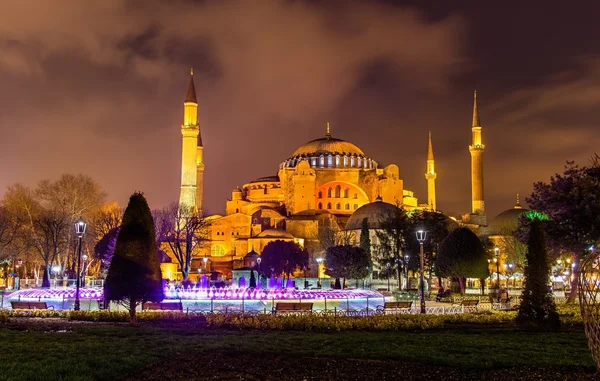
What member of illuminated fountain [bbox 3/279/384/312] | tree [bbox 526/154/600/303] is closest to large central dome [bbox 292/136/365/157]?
illuminated fountain [bbox 3/279/384/312]

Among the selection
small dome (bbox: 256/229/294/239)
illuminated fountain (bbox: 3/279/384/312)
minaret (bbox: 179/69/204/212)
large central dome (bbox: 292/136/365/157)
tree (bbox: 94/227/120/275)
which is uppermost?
large central dome (bbox: 292/136/365/157)

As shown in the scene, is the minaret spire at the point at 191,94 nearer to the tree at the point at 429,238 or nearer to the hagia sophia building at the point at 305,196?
Result: the hagia sophia building at the point at 305,196

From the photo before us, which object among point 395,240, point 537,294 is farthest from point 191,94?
point 537,294

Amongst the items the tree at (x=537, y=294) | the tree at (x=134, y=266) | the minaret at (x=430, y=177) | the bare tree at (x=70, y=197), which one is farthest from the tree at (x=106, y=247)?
the minaret at (x=430, y=177)

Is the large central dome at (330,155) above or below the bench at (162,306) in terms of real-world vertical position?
above

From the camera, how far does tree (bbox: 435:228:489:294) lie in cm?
3219

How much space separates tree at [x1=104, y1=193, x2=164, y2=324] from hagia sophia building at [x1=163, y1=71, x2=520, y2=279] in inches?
1602

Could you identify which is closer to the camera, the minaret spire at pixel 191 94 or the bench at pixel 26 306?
the bench at pixel 26 306

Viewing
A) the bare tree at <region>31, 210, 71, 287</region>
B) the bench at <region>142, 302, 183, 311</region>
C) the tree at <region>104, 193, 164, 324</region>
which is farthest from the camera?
the bare tree at <region>31, 210, 71, 287</region>

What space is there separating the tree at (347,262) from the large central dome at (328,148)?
3997cm

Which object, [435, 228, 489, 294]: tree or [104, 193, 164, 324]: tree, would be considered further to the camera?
[435, 228, 489, 294]: tree

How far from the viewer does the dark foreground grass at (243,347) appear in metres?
8.93

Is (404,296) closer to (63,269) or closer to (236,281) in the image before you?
(236,281)

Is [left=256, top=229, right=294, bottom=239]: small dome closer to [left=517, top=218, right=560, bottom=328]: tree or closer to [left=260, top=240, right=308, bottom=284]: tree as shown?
[left=260, top=240, right=308, bottom=284]: tree
